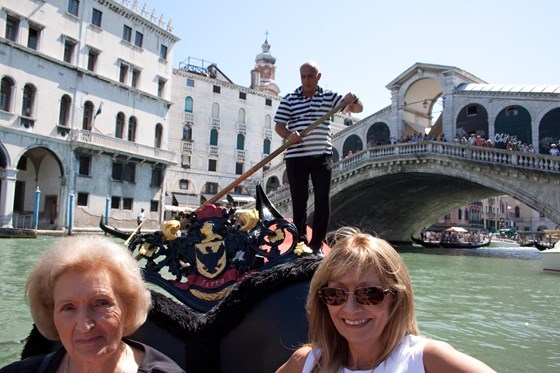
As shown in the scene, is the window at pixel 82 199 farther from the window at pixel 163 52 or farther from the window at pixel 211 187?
the window at pixel 211 187

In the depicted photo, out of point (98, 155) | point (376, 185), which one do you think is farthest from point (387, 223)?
point (98, 155)

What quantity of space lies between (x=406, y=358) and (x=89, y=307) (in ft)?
1.73

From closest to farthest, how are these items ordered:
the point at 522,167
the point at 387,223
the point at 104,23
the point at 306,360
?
the point at 306,360 → the point at 522,167 → the point at 104,23 → the point at 387,223

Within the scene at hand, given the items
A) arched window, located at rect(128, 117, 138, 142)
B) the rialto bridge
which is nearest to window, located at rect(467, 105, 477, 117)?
the rialto bridge

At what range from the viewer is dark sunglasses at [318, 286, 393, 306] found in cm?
76

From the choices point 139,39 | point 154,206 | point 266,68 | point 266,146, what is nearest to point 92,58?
point 139,39

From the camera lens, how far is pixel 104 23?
1331 cm

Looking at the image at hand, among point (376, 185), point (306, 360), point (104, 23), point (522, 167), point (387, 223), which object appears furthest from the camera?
point (387, 223)

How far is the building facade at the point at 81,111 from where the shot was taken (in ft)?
36.0

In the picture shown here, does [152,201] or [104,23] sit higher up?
[104,23]

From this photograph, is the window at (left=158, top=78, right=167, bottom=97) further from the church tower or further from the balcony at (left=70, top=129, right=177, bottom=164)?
the church tower

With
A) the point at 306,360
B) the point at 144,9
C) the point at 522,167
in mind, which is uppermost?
the point at 144,9

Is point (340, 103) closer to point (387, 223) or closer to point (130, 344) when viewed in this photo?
point (130, 344)

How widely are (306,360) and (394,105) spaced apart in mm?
13407
